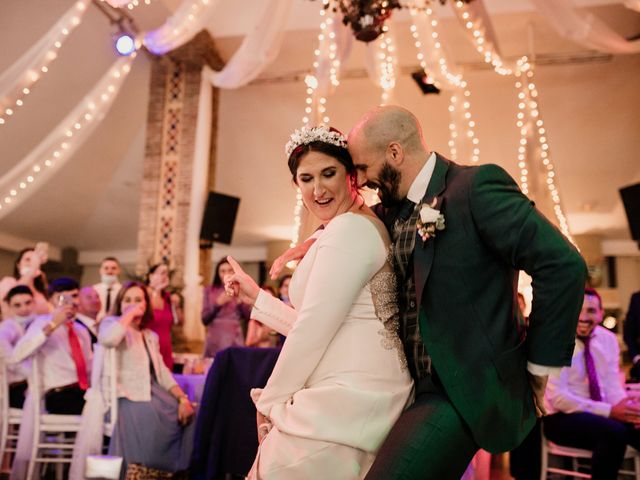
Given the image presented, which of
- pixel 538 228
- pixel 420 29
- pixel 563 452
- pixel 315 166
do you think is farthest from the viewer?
pixel 420 29

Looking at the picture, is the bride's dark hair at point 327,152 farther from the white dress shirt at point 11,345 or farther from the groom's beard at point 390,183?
the white dress shirt at point 11,345

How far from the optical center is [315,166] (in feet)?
6.19

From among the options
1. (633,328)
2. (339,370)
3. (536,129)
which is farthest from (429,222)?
(536,129)

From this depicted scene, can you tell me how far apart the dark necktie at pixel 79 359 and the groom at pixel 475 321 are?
11.3 ft

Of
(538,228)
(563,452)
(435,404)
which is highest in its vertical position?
(538,228)

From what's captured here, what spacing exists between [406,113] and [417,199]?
24 cm

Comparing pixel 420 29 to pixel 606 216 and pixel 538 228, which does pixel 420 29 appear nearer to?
pixel 538 228

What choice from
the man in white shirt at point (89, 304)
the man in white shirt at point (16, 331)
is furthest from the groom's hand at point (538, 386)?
the man in white shirt at point (89, 304)

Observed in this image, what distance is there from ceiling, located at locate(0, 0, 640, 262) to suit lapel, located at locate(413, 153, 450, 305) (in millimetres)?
4670

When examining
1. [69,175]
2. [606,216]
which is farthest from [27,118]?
[606,216]

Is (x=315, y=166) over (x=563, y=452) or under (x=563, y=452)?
over

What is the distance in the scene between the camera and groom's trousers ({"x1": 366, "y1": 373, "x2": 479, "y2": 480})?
144cm

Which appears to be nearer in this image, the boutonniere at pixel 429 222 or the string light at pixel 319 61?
the boutonniere at pixel 429 222

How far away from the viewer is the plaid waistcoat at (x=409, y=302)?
1.62 meters
